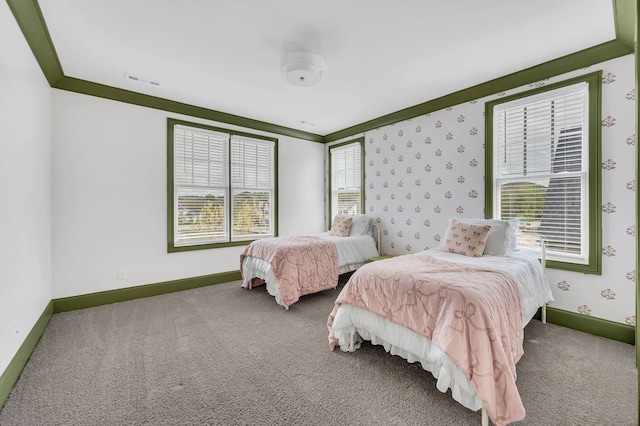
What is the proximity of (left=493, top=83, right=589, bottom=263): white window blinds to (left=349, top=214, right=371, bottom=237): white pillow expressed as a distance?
1834mm

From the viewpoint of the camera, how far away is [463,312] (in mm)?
1574

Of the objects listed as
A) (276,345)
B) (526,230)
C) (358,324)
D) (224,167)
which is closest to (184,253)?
(224,167)

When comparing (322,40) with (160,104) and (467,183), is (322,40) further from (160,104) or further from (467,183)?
(160,104)

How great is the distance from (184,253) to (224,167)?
1439mm

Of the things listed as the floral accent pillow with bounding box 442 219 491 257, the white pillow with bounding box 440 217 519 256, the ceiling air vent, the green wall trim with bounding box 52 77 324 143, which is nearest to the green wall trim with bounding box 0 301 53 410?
the green wall trim with bounding box 52 77 324 143

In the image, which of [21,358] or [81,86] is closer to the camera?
[21,358]

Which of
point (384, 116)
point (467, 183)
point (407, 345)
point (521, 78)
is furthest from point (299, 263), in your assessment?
point (521, 78)

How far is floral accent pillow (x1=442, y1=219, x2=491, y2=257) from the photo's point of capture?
9.10 ft

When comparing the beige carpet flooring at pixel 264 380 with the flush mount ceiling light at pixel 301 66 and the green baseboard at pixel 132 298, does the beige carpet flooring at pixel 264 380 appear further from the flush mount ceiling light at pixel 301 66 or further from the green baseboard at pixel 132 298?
the flush mount ceiling light at pixel 301 66

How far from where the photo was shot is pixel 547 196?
2.90 m

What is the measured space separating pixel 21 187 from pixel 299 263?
253 cm

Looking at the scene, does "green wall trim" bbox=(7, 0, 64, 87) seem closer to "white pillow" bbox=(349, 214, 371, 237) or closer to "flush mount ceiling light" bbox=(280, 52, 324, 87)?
"flush mount ceiling light" bbox=(280, 52, 324, 87)

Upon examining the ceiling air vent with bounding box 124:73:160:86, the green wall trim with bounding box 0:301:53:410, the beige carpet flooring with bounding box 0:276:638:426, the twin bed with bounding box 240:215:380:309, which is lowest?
the beige carpet flooring with bounding box 0:276:638:426

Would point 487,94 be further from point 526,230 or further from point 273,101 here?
point 273,101
